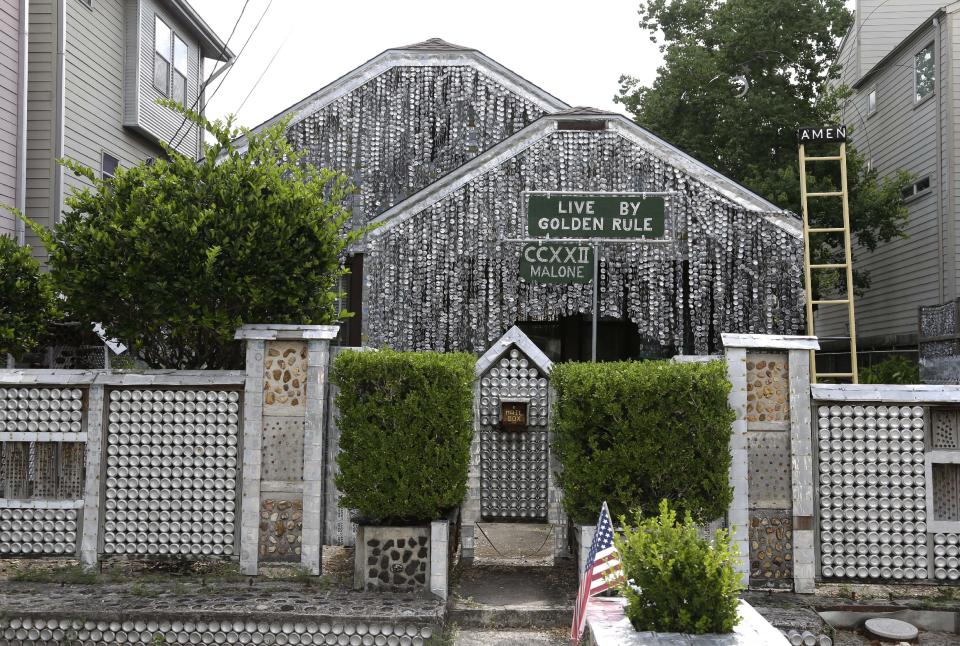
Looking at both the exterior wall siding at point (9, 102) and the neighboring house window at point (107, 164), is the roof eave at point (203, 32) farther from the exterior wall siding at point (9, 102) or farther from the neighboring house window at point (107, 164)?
the exterior wall siding at point (9, 102)

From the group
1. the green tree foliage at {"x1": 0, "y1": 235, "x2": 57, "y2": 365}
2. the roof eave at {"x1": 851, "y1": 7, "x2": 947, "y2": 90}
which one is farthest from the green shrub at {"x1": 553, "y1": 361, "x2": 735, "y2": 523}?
the roof eave at {"x1": 851, "y1": 7, "x2": 947, "y2": 90}

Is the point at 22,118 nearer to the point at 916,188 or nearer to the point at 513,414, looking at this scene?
the point at 513,414

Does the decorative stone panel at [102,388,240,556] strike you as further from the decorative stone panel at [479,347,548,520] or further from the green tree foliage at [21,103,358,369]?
the decorative stone panel at [479,347,548,520]

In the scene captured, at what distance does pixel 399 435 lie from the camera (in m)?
6.67

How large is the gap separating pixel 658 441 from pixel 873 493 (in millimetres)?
1940

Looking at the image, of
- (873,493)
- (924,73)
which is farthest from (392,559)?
(924,73)

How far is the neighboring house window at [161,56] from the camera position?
17.7 m

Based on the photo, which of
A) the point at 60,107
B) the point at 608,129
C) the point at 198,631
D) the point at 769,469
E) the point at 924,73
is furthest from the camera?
the point at 924,73

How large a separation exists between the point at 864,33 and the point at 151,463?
22.9 meters

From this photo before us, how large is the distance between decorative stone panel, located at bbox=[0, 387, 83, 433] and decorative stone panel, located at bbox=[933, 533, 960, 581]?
7.44 meters

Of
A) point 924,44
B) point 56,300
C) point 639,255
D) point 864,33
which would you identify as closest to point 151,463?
point 56,300

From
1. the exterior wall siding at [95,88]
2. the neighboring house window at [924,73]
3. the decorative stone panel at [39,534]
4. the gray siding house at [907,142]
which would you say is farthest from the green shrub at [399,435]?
the neighboring house window at [924,73]

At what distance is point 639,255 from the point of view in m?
13.5

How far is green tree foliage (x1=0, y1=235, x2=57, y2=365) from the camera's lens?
8.17 m
